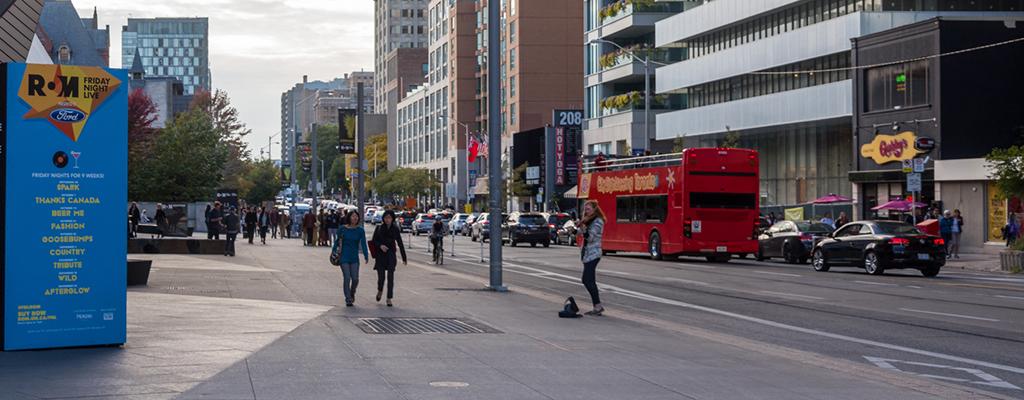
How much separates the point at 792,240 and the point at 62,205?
30923mm

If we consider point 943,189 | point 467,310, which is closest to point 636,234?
point 943,189

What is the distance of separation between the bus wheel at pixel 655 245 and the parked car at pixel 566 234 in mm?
15791

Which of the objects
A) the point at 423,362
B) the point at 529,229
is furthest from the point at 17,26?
the point at 529,229

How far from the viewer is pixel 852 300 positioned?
2327 centimetres

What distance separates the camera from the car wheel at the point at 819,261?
34.6 meters

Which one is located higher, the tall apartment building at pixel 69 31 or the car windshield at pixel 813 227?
the tall apartment building at pixel 69 31

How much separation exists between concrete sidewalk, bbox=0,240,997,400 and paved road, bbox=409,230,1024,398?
0.95 m

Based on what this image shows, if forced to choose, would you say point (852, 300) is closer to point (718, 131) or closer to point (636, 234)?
point (636, 234)

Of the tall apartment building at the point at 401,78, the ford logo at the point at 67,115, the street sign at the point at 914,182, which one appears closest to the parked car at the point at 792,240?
the street sign at the point at 914,182

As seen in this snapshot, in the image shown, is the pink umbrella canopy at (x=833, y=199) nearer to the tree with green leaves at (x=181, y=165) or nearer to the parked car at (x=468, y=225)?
the parked car at (x=468, y=225)

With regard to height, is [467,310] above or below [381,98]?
below

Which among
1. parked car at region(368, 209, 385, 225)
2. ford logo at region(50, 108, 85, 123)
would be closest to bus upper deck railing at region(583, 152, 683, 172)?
ford logo at region(50, 108, 85, 123)

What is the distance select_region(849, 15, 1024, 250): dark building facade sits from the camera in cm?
4522

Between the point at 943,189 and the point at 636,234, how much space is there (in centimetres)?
1198
